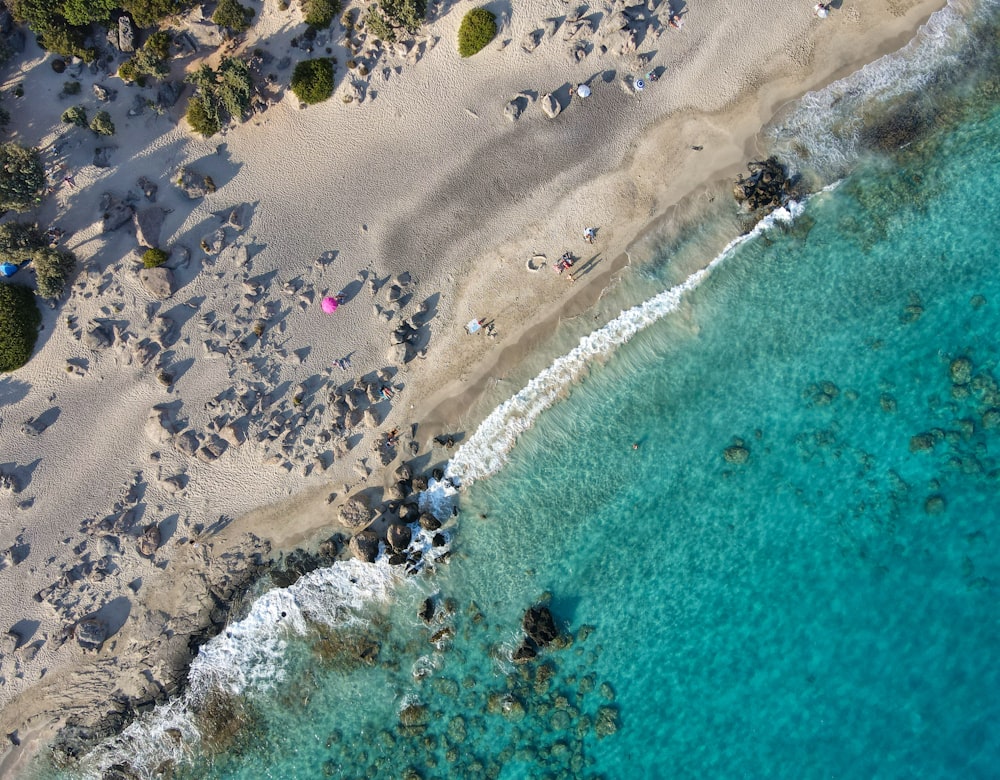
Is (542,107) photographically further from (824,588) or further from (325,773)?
(325,773)

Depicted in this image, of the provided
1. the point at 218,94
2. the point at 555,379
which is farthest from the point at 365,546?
the point at 218,94

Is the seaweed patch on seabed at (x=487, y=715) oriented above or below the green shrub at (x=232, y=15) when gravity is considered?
below

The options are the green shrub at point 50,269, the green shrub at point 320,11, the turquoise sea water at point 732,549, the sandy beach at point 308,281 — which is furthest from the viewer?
the turquoise sea water at point 732,549

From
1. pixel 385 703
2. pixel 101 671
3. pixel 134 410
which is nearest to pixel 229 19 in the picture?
pixel 134 410

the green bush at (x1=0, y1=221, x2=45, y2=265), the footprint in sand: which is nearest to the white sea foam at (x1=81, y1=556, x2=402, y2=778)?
the footprint in sand

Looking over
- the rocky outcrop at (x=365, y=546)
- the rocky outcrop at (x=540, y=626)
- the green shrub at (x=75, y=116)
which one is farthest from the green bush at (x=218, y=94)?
the rocky outcrop at (x=540, y=626)

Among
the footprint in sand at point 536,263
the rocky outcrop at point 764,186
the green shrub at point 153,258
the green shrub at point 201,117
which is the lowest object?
the rocky outcrop at point 764,186

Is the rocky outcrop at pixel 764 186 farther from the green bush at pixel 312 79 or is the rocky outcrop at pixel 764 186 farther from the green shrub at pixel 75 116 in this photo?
the green shrub at pixel 75 116
